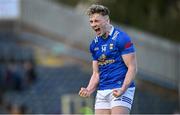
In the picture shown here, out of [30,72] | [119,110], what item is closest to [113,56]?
[119,110]

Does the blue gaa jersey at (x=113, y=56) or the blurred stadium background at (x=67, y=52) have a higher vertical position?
the blue gaa jersey at (x=113, y=56)

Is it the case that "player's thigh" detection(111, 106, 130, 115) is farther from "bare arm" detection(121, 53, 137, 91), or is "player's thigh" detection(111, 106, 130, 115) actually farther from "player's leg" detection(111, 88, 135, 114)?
"bare arm" detection(121, 53, 137, 91)

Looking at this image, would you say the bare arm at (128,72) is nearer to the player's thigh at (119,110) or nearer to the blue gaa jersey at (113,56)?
the blue gaa jersey at (113,56)

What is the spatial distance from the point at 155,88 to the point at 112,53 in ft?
60.7

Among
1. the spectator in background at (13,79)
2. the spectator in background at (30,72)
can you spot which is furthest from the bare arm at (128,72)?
the spectator in background at (30,72)

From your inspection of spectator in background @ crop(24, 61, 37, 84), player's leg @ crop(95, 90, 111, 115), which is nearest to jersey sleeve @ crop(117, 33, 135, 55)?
player's leg @ crop(95, 90, 111, 115)

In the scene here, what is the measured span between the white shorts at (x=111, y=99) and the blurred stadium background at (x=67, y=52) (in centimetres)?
1552

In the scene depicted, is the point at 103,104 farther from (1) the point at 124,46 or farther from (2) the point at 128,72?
(1) the point at 124,46

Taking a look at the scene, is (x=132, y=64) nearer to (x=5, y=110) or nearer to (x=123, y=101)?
(x=123, y=101)

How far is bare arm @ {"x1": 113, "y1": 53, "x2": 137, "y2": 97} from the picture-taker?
326 inches

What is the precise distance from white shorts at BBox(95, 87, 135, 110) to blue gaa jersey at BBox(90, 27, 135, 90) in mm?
77

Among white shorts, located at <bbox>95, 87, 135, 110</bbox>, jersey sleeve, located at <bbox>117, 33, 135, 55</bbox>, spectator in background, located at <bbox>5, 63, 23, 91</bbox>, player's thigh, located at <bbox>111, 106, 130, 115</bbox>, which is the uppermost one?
jersey sleeve, located at <bbox>117, 33, 135, 55</bbox>

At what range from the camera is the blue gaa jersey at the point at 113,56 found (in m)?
8.48

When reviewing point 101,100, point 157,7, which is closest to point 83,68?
point 157,7
